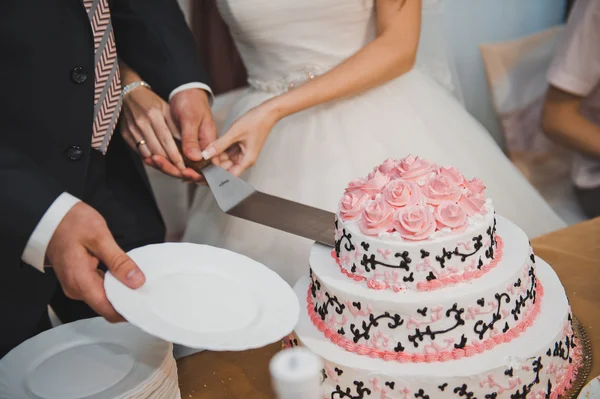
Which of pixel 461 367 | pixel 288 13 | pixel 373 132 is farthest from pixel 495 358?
pixel 288 13

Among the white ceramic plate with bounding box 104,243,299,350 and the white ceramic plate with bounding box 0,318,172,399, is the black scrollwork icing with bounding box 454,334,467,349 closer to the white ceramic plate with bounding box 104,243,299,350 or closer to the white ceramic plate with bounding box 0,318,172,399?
the white ceramic plate with bounding box 104,243,299,350

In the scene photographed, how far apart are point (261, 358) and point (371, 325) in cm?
31

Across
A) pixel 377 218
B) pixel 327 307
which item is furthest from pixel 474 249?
pixel 327 307

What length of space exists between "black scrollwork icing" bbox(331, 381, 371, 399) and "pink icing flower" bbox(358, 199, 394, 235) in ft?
0.91

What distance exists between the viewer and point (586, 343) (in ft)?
4.46

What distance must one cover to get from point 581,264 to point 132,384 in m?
1.13

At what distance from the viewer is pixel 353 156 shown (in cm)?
191

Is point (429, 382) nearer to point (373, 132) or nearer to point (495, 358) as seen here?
point (495, 358)

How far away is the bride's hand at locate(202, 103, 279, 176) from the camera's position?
1.69m

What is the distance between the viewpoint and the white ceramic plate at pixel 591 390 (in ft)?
3.71

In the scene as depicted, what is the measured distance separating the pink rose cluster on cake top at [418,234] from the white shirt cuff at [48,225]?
1.70 feet

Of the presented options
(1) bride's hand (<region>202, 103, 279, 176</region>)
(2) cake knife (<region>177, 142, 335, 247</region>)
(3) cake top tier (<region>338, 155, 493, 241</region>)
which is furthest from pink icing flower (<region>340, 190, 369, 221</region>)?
(1) bride's hand (<region>202, 103, 279, 176</region>)

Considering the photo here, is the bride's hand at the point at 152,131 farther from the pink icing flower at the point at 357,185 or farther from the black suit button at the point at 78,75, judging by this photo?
the pink icing flower at the point at 357,185

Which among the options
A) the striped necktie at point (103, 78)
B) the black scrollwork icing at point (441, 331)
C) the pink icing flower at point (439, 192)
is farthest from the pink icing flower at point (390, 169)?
the striped necktie at point (103, 78)
